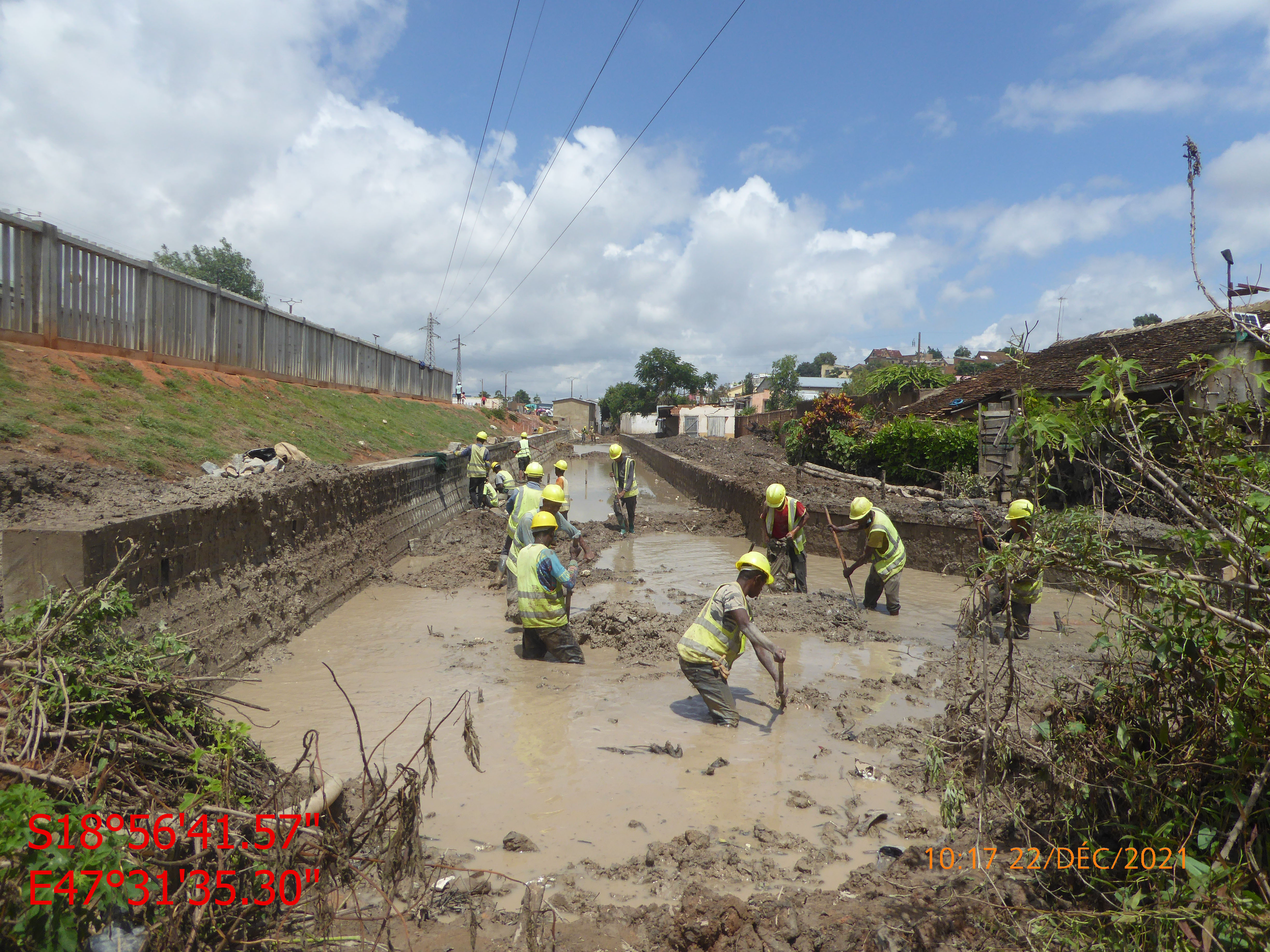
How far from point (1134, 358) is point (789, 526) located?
4072 millimetres

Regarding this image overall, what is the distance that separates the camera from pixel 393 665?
6906 mm

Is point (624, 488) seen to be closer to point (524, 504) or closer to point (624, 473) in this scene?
point (624, 473)

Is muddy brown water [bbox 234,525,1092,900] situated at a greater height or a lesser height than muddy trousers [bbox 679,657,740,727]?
lesser

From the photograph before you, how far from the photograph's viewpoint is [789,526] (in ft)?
30.2

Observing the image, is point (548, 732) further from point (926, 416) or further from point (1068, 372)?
point (926, 416)

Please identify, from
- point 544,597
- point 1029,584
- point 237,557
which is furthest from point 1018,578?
point 237,557

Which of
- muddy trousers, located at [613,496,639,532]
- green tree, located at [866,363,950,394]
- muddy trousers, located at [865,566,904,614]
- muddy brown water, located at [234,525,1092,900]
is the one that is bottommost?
muddy brown water, located at [234,525,1092,900]

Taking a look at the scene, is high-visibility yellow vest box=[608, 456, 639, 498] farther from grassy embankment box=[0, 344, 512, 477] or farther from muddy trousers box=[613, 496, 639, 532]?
grassy embankment box=[0, 344, 512, 477]

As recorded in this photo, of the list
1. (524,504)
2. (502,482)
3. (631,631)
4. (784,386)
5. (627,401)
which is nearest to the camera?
(631,631)

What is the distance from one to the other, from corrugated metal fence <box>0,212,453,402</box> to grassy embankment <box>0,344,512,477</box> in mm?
333

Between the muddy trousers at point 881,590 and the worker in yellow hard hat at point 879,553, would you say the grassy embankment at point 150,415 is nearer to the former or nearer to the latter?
the worker in yellow hard hat at point 879,553

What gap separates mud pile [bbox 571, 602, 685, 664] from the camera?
720cm

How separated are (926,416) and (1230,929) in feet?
58.5

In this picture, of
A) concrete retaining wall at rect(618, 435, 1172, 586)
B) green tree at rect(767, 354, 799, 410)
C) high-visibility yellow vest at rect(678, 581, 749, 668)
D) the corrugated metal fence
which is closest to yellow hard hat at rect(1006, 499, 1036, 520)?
concrete retaining wall at rect(618, 435, 1172, 586)
